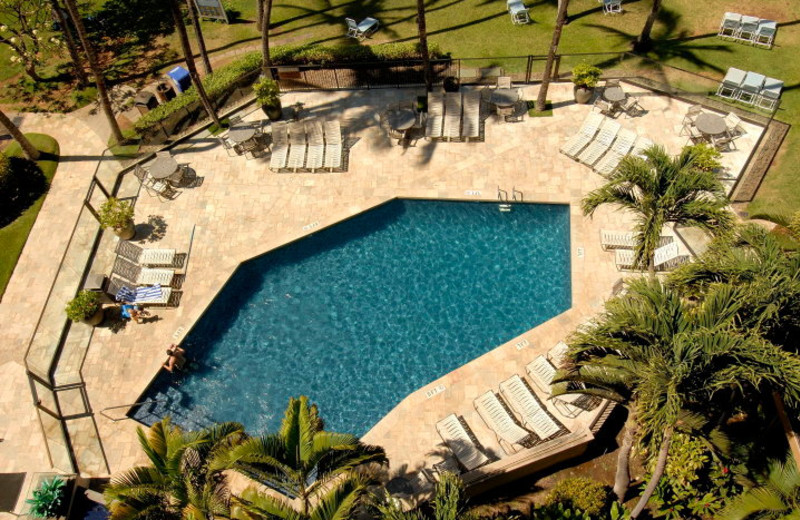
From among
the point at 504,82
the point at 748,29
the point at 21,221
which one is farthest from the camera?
the point at 748,29

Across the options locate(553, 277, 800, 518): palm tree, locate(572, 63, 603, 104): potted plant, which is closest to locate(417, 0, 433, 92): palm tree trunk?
locate(572, 63, 603, 104): potted plant

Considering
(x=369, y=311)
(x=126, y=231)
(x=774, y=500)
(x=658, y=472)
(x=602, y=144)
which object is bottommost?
(x=369, y=311)

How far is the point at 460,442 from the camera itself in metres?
16.2

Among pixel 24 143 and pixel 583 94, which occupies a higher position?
pixel 583 94

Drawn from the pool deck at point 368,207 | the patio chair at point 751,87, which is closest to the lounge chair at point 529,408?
the pool deck at point 368,207

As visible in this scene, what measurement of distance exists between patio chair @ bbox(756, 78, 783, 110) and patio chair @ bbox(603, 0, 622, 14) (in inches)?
353

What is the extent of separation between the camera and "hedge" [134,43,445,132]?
25406 mm

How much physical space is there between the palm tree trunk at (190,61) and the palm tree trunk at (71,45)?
4.52 metres

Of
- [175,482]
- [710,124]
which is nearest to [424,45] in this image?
[710,124]

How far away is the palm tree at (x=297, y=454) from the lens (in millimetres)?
10625

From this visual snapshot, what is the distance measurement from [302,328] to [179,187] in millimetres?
9112

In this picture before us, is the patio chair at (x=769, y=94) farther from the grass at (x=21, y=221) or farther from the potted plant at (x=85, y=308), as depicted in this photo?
the grass at (x=21, y=221)

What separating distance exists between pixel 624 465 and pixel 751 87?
1831cm

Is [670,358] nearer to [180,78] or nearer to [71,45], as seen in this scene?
[180,78]
